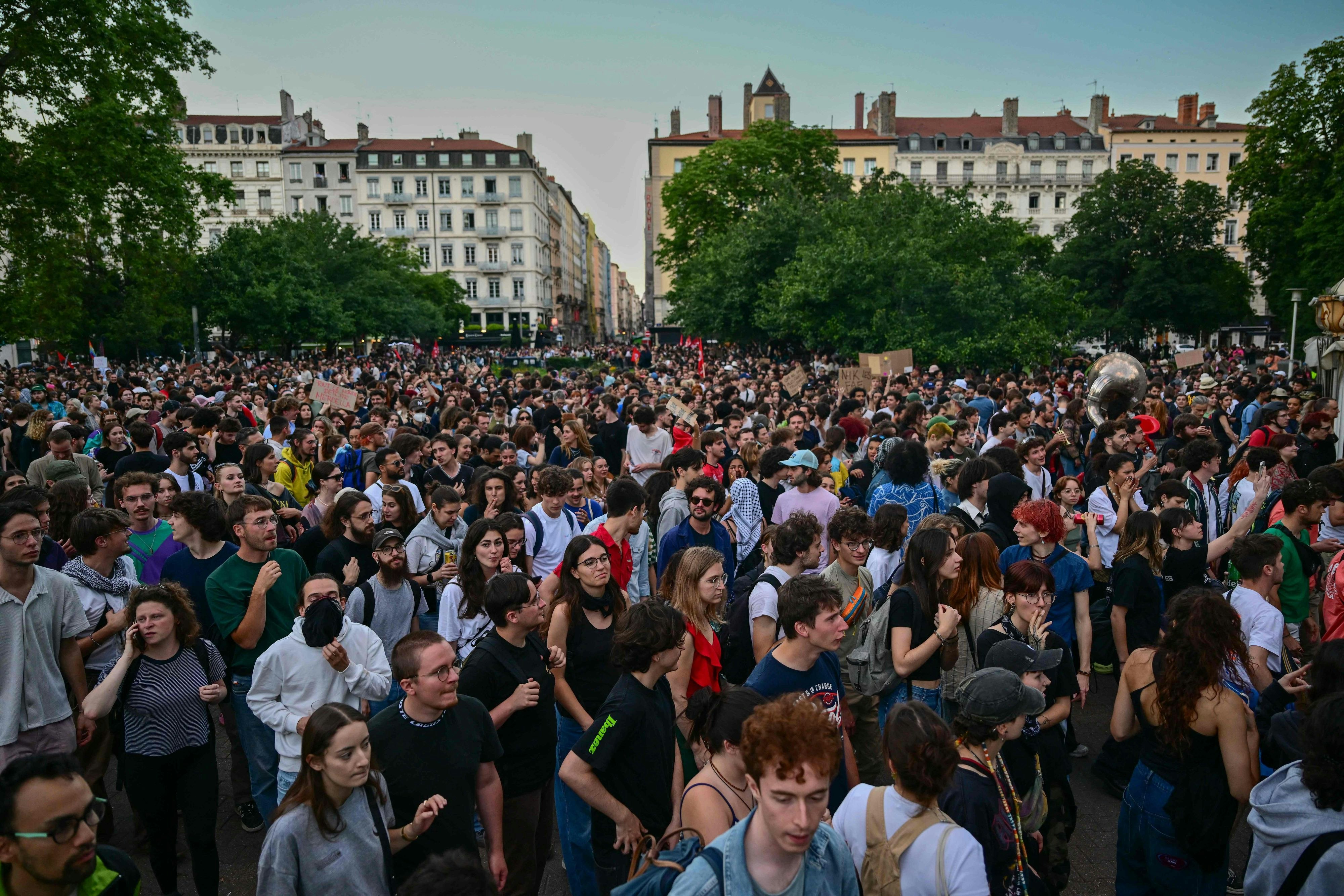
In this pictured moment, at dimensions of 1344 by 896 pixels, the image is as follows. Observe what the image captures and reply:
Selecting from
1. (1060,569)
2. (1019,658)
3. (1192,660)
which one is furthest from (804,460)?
(1192,660)

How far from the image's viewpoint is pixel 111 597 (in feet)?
16.2

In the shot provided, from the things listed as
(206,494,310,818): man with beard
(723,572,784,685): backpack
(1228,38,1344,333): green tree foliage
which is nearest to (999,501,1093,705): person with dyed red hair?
(723,572,784,685): backpack

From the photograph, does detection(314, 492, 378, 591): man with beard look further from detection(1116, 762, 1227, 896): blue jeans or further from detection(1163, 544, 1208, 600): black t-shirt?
detection(1163, 544, 1208, 600): black t-shirt

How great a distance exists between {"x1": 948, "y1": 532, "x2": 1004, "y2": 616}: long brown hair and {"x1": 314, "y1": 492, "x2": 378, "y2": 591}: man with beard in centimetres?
337

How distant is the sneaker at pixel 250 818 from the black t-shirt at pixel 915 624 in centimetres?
382

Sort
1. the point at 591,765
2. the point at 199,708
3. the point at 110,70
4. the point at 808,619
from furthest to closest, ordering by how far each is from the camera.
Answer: the point at 110,70
the point at 199,708
the point at 808,619
the point at 591,765

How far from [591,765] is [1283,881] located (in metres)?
2.36

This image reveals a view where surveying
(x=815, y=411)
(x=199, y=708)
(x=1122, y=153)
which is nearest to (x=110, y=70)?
(x=815, y=411)

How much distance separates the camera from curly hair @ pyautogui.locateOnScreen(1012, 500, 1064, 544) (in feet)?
17.6

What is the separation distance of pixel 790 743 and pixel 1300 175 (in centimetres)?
4152

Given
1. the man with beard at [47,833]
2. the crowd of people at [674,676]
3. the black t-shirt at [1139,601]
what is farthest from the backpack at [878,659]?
the man with beard at [47,833]

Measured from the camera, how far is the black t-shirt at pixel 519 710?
3.98 meters

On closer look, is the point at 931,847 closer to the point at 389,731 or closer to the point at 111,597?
the point at 389,731

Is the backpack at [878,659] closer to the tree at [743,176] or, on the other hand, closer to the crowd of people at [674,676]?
the crowd of people at [674,676]
